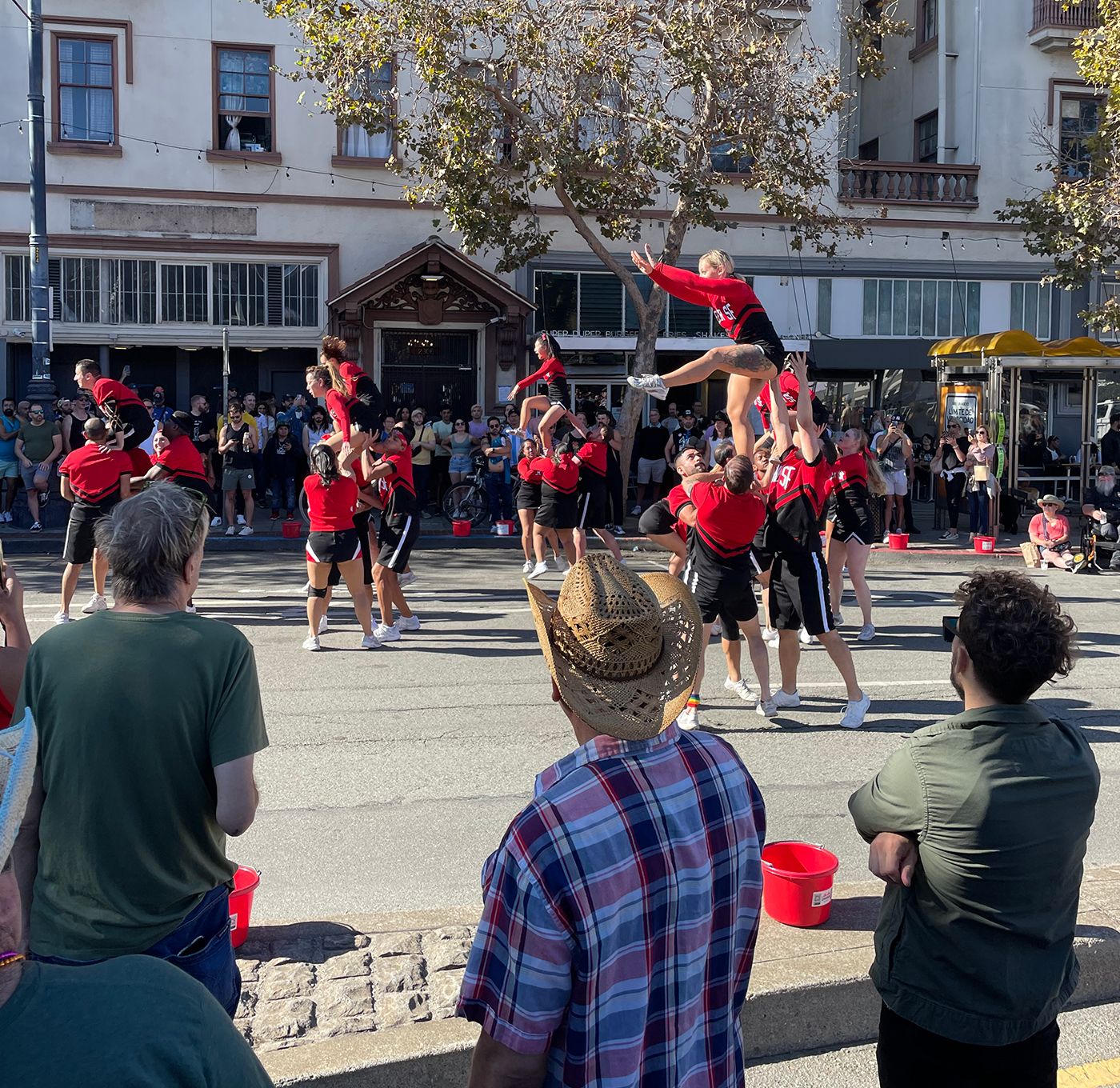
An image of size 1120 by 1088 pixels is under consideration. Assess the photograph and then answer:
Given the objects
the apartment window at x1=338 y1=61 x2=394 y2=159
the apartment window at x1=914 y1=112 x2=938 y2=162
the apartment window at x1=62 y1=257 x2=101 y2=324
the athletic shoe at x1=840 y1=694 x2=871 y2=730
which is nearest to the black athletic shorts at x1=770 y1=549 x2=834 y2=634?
the athletic shoe at x1=840 y1=694 x2=871 y2=730

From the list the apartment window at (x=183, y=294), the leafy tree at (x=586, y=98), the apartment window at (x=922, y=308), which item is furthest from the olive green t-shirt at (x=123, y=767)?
the apartment window at (x=922, y=308)

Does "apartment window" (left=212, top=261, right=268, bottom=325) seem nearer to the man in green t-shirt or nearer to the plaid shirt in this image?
the man in green t-shirt

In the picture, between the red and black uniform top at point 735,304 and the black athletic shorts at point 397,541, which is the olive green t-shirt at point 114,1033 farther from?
the black athletic shorts at point 397,541

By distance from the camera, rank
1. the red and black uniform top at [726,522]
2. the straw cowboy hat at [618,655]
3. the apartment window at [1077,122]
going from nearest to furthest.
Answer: the straw cowboy hat at [618,655]
the red and black uniform top at [726,522]
the apartment window at [1077,122]

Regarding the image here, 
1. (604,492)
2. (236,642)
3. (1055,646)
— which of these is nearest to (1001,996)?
(1055,646)

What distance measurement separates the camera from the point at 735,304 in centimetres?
873

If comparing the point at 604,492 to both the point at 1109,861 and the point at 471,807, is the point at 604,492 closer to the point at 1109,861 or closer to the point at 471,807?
the point at 471,807

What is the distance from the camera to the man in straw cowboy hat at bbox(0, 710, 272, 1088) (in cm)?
144

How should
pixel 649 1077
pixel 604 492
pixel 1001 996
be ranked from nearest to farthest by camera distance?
pixel 649 1077
pixel 1001 996
pixel 604 492

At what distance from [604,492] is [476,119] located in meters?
8.45

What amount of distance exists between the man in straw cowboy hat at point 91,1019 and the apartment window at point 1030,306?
93.5 feet

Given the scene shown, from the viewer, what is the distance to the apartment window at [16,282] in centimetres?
2284

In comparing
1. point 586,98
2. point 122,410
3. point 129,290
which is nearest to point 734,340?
point 122,410

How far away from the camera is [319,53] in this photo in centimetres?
1900
